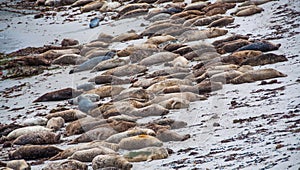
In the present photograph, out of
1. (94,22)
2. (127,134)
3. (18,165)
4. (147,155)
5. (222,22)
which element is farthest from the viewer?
(94,22)

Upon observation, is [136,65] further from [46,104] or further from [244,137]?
[244,137]

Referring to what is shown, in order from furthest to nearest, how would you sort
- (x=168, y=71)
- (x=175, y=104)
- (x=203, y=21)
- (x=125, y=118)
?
1. (x=203, y=21)
2. (x=168, y=71)
3. (x=175, y=104)
4. (x=125, y=118)

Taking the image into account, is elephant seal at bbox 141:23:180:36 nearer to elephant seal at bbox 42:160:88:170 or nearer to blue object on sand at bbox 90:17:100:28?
blue object on sand at bbox 90:17:100:28

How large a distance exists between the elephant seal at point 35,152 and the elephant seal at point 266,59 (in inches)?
163

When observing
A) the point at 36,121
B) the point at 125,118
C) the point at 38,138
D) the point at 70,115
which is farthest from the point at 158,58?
the point at 38,138

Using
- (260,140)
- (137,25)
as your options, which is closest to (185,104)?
(260,140)

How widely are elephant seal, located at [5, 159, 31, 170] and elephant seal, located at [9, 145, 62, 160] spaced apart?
0.41 metres

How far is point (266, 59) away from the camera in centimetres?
1147

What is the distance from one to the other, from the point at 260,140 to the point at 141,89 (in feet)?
11.3

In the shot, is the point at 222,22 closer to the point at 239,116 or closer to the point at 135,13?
the point at 135,13

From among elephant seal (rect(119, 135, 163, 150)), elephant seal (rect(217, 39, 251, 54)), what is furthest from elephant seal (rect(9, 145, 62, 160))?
elephant seal (rect(217, 39, 251, 54))

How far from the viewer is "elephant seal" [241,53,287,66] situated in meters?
11.4

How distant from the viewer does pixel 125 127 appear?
915 cm

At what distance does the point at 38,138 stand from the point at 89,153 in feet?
5.03
